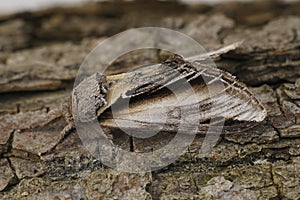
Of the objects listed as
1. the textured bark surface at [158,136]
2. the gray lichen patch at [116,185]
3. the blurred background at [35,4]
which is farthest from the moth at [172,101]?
the blurred background at [35,4]

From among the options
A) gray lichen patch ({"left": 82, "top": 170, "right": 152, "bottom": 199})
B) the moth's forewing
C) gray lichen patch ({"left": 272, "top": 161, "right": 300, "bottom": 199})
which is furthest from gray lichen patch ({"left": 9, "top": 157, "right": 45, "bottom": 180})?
gray lichen patch ({"left": 272, "top": 161, "right": 300, "bottom": 199})

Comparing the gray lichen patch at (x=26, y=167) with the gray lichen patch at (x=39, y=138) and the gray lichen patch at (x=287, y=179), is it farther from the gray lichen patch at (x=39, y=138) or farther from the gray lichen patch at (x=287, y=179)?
the gray lichen patch at (x=287, y=179)

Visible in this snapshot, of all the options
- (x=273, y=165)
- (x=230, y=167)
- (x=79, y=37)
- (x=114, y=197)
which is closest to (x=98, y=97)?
(x=114, y=197)

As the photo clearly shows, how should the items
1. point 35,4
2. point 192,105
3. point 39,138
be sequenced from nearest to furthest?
point 192,105 < point 39,138 < point 35,4

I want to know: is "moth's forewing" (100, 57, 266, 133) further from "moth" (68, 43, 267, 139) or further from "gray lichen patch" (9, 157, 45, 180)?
"gray lichen patch" (9, 157, 45, 180)

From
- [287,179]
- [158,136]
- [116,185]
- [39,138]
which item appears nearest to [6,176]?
[39,138]

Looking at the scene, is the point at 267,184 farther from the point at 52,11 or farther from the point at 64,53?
the point at 52,11

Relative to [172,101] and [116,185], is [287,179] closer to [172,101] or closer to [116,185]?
[172,101]
